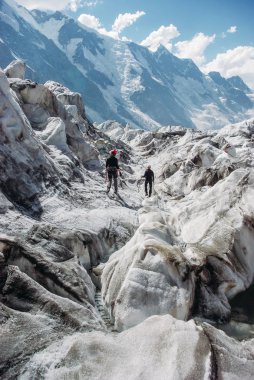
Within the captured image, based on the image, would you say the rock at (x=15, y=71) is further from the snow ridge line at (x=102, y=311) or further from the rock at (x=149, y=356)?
the rock at (x=149, y=356)

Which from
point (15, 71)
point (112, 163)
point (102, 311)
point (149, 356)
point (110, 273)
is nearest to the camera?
point (149, 356)

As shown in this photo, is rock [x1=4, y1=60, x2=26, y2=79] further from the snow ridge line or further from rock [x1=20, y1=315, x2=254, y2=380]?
rock [x1=20, y1=315, x2=254, y2=380]

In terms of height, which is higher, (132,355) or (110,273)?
(132,355)

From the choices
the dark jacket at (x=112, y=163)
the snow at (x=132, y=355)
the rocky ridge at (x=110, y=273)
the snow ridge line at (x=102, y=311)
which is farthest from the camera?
the dark jacket at (x=112, y=163)

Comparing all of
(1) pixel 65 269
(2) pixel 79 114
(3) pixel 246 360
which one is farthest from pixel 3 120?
(2) pixel 79 114

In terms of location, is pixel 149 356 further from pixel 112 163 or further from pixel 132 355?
pixel 112 163

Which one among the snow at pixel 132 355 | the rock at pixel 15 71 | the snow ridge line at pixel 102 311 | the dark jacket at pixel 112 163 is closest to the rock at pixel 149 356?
the snow at pixel 132 355

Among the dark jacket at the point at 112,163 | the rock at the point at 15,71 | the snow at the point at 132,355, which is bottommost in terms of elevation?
the rock at the point at 15,71

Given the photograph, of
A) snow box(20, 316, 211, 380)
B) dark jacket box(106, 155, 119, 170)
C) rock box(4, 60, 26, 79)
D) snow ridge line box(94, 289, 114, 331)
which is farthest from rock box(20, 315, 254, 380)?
rock box(4, 60, 26, 79)

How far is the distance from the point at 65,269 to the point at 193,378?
19.1 ft

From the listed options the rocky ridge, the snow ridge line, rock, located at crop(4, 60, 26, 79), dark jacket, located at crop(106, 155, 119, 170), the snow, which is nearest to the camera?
the snow

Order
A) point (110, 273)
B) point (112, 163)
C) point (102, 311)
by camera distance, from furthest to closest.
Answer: point (112, 163) < point (110, 273) < point (102, 311)

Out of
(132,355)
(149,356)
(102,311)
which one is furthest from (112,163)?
(149,356)

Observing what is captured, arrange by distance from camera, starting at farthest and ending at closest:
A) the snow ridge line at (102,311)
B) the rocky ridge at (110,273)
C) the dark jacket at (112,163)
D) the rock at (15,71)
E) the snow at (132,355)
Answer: the rock at (15,71)
the dark jacket at (112,163)
the snow ridge line at (102,311)
the rocky ridge at (110,273)
the snow at (132,355)
